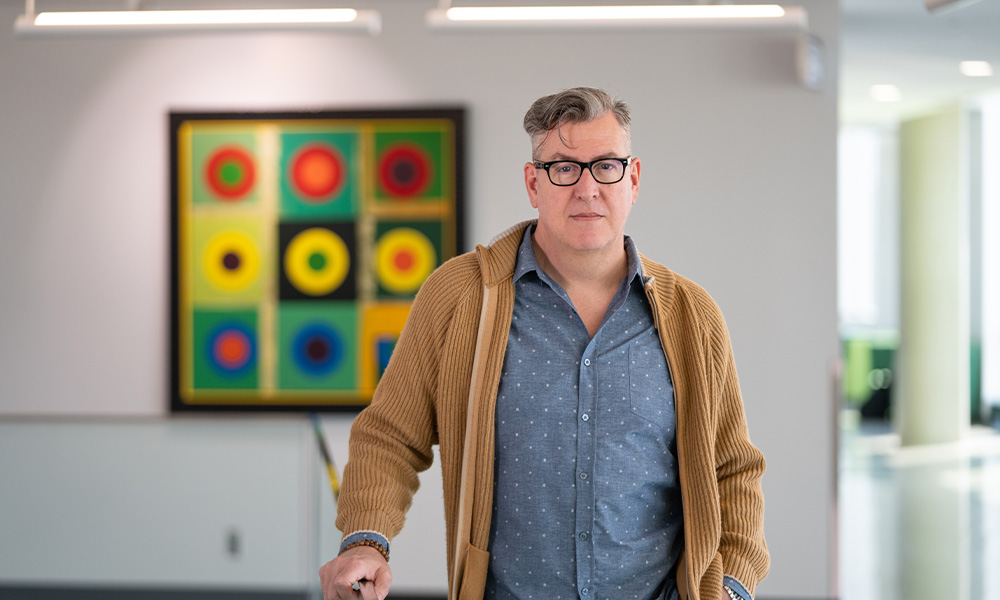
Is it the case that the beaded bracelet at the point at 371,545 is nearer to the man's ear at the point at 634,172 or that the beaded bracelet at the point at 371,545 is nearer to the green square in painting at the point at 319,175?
the man's ear at the point at 634,172

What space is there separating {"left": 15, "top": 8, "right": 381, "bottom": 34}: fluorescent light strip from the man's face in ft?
5.61

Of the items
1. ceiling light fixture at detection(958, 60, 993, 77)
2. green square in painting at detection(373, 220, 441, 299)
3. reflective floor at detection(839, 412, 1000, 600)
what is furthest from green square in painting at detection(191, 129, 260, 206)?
ceiling light fixture at detection(958, 60, 993, 77)

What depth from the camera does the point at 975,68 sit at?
6.69 metres

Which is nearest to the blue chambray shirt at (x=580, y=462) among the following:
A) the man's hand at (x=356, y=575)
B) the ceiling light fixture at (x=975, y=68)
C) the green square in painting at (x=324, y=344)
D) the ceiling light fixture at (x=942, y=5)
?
the man's hand at (x=356, y=575)

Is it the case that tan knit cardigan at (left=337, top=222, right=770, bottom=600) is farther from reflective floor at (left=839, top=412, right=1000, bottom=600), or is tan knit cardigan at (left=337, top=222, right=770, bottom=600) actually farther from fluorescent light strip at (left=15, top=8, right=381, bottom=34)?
reflective floor at (left=839, top=412, right=1000, bottom=600)

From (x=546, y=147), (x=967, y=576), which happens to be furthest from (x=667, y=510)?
(x=967, y=576)

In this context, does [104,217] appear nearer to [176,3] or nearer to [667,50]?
[176,3]

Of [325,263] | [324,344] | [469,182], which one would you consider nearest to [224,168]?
[325,263]

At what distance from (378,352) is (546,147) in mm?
2946

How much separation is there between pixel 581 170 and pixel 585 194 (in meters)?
0.05

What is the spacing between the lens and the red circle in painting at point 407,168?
4.33m

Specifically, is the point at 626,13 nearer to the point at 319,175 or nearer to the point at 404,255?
the point at 404,255

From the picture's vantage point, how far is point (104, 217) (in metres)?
4.45

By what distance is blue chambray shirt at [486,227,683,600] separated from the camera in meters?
1.54
